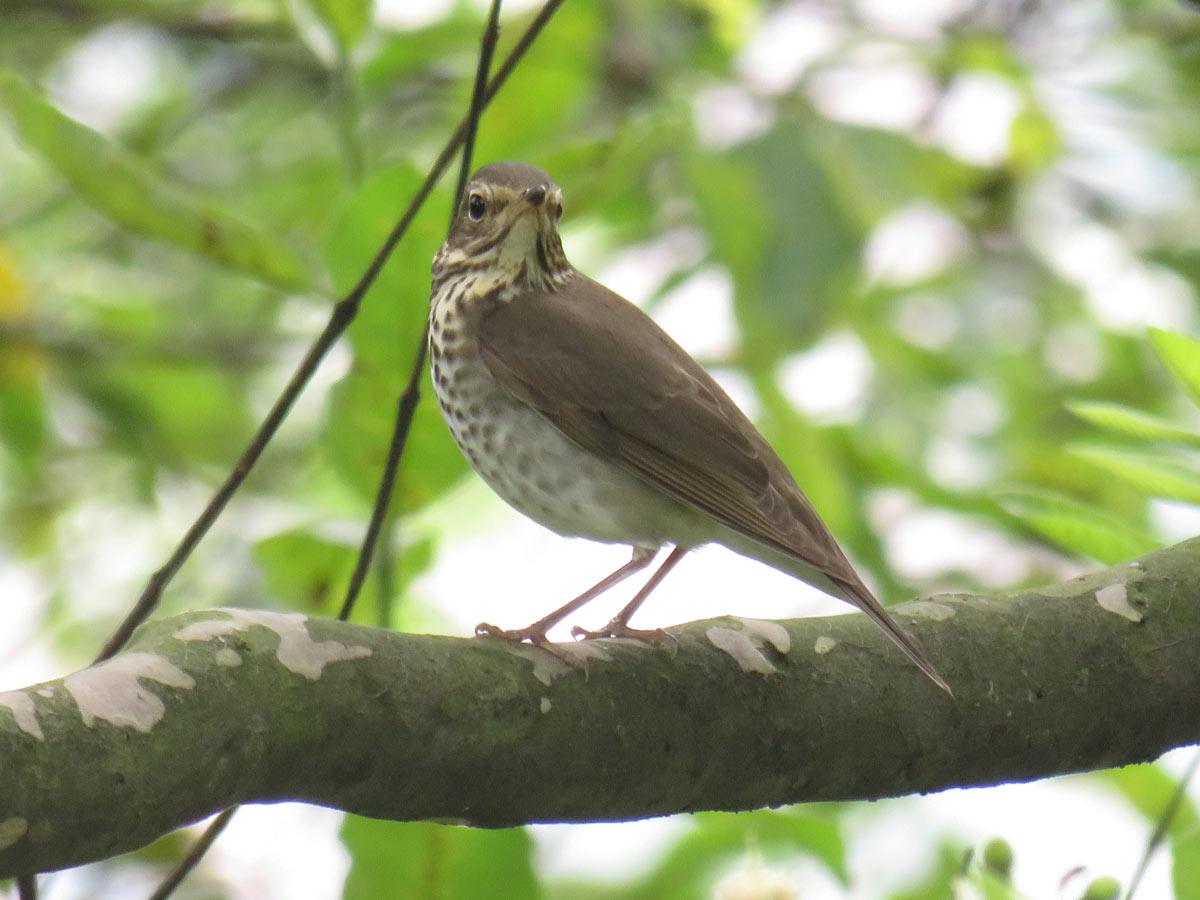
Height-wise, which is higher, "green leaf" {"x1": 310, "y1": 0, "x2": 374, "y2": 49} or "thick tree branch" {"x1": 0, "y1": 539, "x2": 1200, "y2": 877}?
"green leaf" {"x1": 310, "y1": 0, "x2": 374, "y2": 49}

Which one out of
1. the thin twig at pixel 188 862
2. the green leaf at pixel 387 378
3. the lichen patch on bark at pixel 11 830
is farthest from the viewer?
the green leaf at pixel 387 378

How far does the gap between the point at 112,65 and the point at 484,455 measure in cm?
417

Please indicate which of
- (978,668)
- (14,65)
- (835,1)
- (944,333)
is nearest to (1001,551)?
(944,333)

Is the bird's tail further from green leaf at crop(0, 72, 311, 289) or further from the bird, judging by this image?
green leaf at crop(0, 72, 311, 289)

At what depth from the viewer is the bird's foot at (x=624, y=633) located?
2.80 meters

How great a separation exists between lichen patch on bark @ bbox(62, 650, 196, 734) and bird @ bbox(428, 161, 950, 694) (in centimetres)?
126

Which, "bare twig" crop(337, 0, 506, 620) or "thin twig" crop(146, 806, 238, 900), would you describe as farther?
"bare twig" crop(337, 0, 506, 620)

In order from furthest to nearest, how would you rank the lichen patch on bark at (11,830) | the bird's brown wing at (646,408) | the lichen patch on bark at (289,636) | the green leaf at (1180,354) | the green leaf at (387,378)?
the bird's brown wing at (646,408) → the green leaf at (387,378) → the green leaf at (1180,354) → the lichen patch on bark at (289,636) → the lichen patch on bark at (11,830)

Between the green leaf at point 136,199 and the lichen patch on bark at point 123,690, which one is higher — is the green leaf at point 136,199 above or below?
above

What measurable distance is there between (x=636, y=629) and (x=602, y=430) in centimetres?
71

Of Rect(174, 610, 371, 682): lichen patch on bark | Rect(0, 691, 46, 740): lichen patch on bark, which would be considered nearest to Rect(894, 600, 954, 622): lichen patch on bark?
Rect(174, 610, 371, 682): lichen patch on bark

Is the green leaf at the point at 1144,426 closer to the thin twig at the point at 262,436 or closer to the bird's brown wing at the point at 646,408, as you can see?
the bird's brown wing at the point at 646,408

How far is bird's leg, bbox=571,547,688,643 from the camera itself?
9.29ft

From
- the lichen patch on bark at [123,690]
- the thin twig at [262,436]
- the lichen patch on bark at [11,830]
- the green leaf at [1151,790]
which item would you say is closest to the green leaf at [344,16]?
the thin twig at [262,436]
